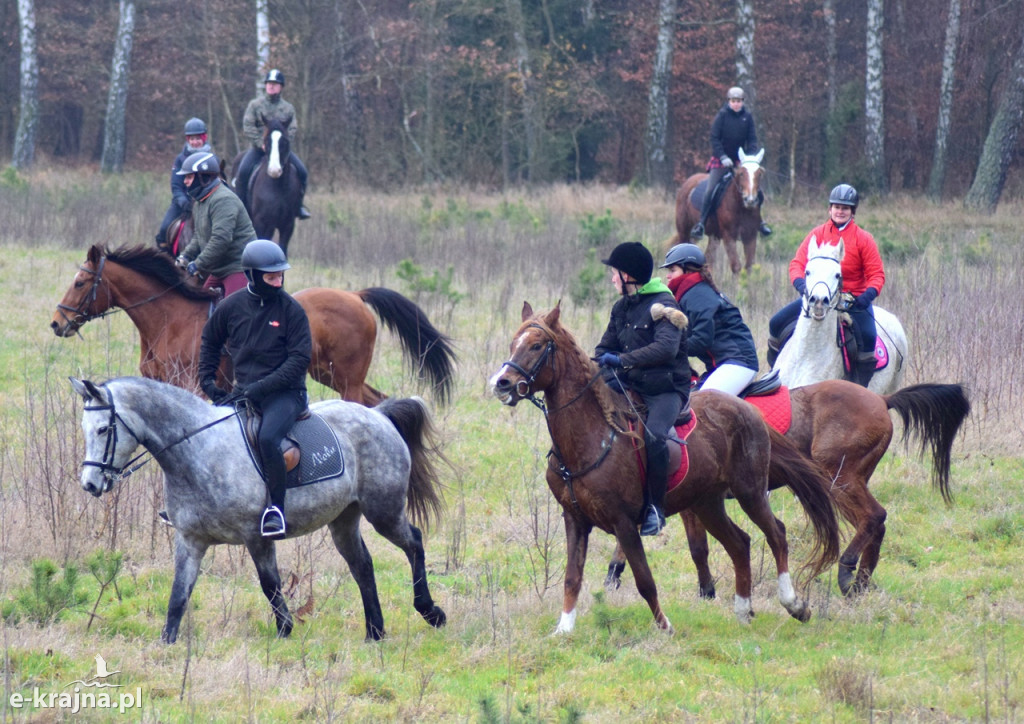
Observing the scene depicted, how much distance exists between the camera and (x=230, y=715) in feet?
18.2

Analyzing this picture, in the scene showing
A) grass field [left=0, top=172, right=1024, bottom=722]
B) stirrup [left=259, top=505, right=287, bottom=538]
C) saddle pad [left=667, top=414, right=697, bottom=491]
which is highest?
saddle pad [left=667, top=414, right=697, bottom=491]

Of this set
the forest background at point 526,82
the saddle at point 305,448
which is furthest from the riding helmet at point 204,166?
the forest background at point 526,82

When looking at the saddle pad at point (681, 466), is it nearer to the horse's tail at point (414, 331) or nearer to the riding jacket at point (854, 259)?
the riding jacket at point (854, 259)

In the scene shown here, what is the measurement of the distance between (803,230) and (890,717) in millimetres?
20365

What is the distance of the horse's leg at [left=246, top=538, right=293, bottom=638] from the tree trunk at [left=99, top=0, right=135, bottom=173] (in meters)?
30.1

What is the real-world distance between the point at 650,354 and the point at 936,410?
8.81 feet

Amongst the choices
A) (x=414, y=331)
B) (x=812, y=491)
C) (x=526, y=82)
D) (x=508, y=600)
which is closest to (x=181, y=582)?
(x=508, y=600)

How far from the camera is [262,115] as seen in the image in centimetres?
1541

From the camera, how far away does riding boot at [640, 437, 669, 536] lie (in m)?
6.65

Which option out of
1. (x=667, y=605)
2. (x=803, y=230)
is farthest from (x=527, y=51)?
(x=667, y=605)

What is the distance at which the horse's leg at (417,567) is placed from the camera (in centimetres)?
702

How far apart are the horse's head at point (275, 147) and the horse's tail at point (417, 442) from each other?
8.12 meters

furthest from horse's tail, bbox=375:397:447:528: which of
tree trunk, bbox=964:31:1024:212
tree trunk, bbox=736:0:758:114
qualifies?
tree trunk, bbox=964:31:1024:212

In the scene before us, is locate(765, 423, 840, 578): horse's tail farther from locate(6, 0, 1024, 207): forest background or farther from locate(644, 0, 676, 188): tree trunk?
locate(6, 0, 1024, 207): forest background
